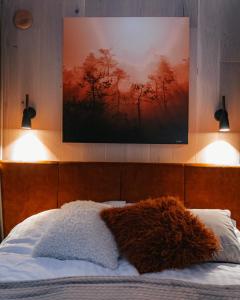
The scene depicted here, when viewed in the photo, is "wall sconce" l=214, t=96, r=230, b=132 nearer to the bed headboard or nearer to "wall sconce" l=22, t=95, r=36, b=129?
the bed headboard

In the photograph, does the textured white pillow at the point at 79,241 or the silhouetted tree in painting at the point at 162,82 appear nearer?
the textured white pillow at the point at 79,241

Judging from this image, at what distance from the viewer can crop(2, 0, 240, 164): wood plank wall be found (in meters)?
2.36

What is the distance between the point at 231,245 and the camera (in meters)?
1.68

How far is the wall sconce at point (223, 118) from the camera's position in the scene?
7.43 feet

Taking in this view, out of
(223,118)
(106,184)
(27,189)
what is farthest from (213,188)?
(27,189)

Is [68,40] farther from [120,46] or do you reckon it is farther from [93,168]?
[93,168]

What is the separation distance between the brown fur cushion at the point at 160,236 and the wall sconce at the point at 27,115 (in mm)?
972

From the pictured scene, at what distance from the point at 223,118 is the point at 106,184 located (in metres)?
0.97

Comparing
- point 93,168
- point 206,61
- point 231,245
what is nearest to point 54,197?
point 93,168

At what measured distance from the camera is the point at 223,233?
175cm

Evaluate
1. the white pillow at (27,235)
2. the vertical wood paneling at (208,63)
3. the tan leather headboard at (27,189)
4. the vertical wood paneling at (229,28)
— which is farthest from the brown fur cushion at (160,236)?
the vertical wood paneling at (229,28)

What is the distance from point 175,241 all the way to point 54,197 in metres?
1.08

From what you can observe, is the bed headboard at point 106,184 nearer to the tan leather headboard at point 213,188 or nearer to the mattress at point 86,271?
the tan leather headboard at point 213,188

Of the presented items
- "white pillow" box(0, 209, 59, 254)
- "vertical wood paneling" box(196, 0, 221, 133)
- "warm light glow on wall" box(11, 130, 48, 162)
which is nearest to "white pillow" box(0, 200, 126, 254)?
"white pillow" box(0, 209, 59, 254)
